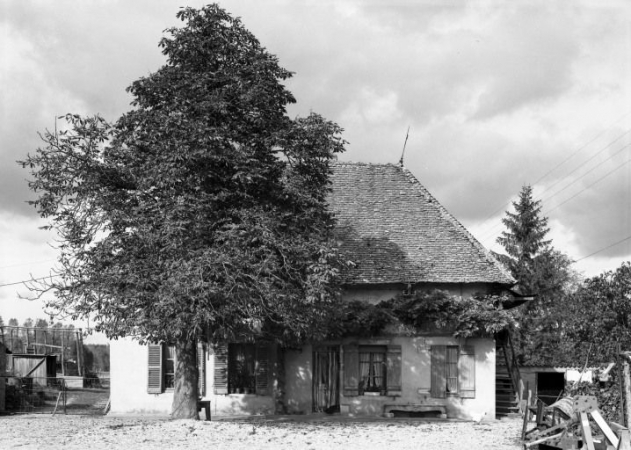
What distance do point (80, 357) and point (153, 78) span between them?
19.4 m

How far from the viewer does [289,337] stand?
2253 cm

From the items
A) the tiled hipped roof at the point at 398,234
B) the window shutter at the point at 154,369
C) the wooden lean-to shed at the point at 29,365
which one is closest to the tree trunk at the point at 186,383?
the window shutter at the point at 154,369

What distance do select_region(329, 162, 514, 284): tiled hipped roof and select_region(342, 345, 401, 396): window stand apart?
223 cm

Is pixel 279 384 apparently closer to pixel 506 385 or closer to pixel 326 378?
pixel 326 378

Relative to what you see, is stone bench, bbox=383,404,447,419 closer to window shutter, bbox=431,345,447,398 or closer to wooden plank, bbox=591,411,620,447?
window shutter, bbox=431,345,447,398

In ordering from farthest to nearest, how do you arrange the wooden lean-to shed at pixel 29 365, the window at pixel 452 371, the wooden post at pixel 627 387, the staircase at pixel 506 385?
the wooden lean-to shed at pixel 29 365, the staircase at pixel 506 385, the window at pixel 452 371, the wooden post at pixel 627 387

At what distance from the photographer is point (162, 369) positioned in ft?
86.2

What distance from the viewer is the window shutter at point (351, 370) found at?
2569 cm

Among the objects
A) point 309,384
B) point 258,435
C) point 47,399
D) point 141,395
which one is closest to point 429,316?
point 309,384

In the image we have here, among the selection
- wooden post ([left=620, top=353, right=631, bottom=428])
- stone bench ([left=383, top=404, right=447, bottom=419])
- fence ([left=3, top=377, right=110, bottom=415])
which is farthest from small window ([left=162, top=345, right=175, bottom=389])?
wooden post ([left=620, top=353, right=631, bottom=428])

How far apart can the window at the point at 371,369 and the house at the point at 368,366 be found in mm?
32

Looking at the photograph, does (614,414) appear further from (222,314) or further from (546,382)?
(546,382)

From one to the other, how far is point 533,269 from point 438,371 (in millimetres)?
20933

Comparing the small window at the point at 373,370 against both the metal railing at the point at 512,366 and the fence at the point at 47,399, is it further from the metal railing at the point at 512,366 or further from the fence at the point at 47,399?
the fence at the point at 47,399
